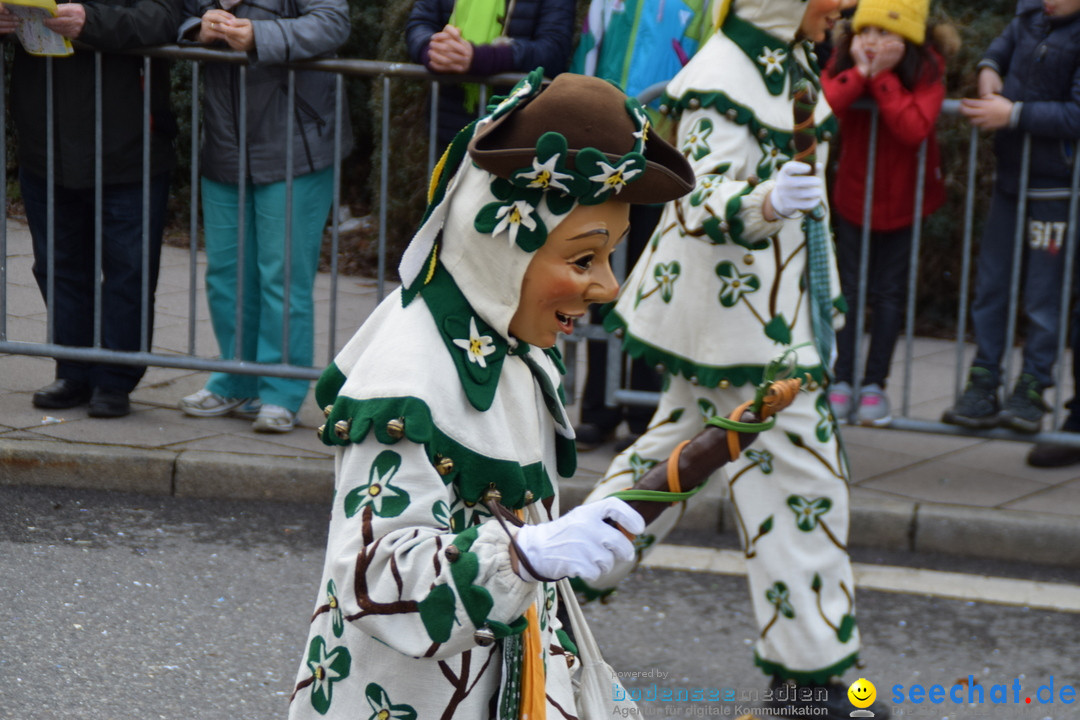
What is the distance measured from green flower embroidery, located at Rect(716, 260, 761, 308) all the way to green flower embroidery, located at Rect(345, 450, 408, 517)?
1994 millimetres

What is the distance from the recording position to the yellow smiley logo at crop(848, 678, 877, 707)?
389 centimetres

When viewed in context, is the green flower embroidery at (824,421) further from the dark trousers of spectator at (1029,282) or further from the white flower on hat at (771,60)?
the dark trousers of spectator at (1029,282)

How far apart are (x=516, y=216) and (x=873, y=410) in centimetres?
395

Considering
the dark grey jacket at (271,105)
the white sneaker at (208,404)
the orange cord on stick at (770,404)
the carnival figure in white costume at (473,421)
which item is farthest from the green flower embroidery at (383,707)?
the white sneaker at (208,404)

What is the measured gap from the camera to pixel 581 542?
6.31 feet

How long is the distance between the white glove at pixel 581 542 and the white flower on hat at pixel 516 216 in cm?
43

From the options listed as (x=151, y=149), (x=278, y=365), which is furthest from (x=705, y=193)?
(x=151, y=149)

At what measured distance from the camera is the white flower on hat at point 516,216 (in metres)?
2.17

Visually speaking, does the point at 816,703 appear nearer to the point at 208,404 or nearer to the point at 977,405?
the point at 977,405

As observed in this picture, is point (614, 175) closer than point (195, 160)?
Yes

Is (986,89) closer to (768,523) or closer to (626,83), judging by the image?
(626,83)

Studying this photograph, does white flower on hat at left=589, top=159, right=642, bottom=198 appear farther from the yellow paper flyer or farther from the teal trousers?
the yellow paper flyer

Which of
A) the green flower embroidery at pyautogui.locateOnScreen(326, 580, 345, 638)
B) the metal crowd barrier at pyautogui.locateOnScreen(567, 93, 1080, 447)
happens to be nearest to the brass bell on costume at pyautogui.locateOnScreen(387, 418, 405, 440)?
the green flower embroidery at pyautogui.locateOnScreen(326, 580, 345, 638)

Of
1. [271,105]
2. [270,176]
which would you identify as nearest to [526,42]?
[271,105]
